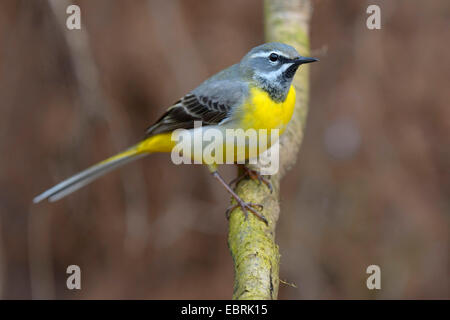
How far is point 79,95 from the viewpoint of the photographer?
5.35 m

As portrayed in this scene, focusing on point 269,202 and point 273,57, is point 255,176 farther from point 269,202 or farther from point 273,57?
point 273,57

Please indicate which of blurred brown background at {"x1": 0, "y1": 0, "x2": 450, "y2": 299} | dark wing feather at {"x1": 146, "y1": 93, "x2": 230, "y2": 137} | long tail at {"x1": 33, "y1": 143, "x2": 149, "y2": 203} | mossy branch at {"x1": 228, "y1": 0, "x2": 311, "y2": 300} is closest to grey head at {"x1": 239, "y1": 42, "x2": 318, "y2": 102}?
dark wing feather at {"x1": 146, "y1": 93, "x2": 230, "y2": 137}

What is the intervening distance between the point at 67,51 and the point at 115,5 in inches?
46.6

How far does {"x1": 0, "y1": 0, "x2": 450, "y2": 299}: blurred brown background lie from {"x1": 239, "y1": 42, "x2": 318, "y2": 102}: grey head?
231cm

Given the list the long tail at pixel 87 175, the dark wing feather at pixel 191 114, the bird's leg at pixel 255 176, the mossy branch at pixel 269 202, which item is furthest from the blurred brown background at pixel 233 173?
the bird's leg at pixel 255 176

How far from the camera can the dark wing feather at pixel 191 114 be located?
12.9 feet

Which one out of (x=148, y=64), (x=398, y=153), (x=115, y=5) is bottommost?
(x=398, y=153)

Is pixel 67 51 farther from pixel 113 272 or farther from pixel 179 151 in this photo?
pixel 113 272

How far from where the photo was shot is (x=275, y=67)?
3791mm

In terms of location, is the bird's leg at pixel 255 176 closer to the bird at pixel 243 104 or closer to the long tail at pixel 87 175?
the bird at pixel 243 104

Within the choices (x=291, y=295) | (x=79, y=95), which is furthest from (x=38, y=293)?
(x=291, y=295)

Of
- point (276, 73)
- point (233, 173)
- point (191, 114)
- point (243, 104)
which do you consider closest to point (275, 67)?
point (276, 73)

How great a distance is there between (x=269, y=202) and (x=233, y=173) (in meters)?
2.52

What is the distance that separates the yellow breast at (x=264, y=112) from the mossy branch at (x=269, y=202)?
0.40 m
